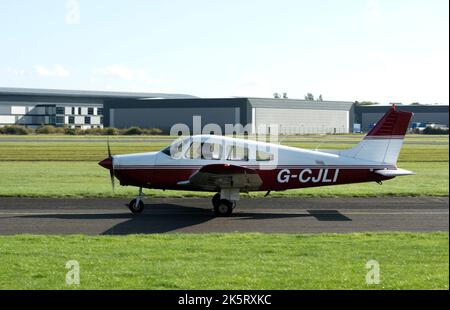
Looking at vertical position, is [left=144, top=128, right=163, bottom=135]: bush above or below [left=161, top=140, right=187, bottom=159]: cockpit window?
below

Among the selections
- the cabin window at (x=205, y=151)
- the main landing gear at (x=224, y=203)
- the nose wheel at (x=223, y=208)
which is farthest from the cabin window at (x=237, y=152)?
the nose wheel at (x=223, y=208)

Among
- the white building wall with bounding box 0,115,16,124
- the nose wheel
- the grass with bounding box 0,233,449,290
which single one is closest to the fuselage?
the nose wheel

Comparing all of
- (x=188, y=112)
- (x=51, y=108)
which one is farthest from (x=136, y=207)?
(x=51, y=108)

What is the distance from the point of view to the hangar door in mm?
92125

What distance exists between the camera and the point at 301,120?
93.6 metres

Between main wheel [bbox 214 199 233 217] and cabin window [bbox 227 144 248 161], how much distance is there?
118cm

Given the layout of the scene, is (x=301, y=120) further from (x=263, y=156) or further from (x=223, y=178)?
(x=223, y=178)

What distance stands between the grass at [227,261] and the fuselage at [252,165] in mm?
4408

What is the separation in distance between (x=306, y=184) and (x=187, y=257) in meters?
7.96

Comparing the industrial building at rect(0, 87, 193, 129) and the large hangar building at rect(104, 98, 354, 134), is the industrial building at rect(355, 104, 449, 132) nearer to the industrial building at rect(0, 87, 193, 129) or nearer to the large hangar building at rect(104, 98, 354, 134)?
the large hangar building at rect(104, 98, 354, 134)

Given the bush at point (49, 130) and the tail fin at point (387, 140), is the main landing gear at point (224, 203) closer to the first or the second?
the tail fin at point (387, 140)

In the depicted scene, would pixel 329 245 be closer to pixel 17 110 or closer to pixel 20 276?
pixel 20 276

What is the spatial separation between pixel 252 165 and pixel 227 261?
24.8ft

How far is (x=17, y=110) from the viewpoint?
10844cm
